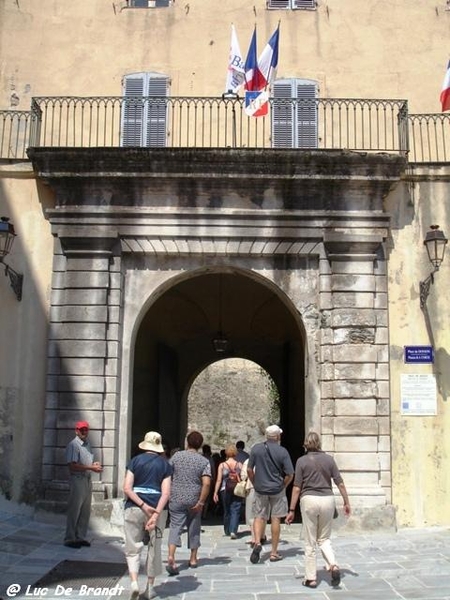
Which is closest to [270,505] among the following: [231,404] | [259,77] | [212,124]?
[259,77]

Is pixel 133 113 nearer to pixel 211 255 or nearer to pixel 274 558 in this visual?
pixel 211 255

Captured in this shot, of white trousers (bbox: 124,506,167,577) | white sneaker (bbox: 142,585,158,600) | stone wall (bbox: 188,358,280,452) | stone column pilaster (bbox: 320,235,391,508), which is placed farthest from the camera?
stone wall (bbox: 188,358,280,452)

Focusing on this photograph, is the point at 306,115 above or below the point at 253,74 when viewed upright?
below

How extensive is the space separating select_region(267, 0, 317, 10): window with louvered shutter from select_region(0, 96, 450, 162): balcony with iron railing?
1.88 m

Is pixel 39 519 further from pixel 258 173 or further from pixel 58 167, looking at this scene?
pixel 258 173

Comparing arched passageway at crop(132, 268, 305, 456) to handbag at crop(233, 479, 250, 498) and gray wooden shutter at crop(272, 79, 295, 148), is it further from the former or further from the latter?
handbag at crop(233, 479, 250, 498)

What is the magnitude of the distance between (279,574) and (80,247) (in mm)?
5708

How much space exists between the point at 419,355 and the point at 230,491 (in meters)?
3.49

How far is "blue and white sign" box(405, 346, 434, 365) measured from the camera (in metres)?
10.6

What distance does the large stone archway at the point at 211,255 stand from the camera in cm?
1038

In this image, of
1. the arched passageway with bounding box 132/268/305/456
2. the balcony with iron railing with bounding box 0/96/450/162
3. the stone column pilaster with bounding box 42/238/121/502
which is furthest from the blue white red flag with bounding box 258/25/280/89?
the arched passageway with bounding box 132/268/305/456

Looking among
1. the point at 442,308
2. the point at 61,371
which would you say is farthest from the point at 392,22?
the point at 61,371

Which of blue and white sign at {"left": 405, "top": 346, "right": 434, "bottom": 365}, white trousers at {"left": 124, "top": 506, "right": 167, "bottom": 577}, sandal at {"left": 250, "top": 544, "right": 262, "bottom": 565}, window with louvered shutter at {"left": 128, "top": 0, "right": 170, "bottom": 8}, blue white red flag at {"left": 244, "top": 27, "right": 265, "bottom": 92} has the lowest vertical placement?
sandal at {"left": 250, "top": 544, "right": 262, "bottom": 565}

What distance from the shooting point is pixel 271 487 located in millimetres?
7988
